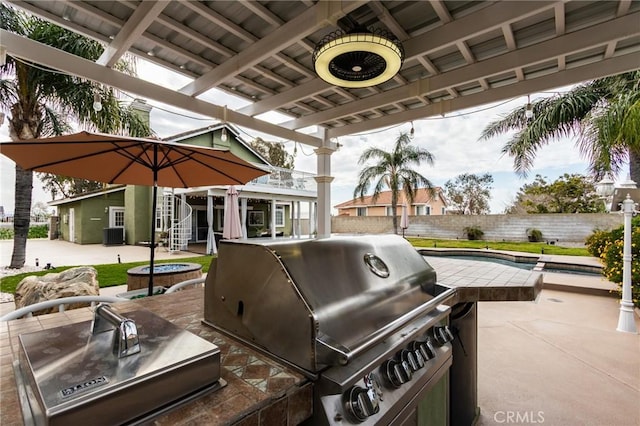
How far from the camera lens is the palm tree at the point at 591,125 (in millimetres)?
5641

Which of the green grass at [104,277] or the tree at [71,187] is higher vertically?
the tree at [71,187]

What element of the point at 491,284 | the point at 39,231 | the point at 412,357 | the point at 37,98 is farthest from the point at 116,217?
the point at 412,357

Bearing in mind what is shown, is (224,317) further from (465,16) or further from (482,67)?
(482,67)

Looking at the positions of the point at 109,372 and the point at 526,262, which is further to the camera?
the point at 526,262

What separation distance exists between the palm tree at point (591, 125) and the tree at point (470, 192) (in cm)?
1347

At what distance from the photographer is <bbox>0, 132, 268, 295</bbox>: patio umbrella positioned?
2.06 meters

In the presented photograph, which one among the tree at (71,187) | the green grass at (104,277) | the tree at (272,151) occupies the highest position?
the tree at (272,151)

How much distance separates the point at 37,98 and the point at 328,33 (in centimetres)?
741

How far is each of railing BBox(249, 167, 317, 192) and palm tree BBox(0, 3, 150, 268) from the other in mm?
6653

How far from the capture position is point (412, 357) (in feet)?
4.05

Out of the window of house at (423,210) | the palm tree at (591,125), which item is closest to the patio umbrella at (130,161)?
the palm tree at (591,125)

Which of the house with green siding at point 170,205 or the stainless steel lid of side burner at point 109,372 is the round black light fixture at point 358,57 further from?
the house with green siding at point 170,205

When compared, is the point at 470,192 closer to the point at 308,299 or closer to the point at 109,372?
the point at 308,299

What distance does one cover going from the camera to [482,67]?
3361 mm
